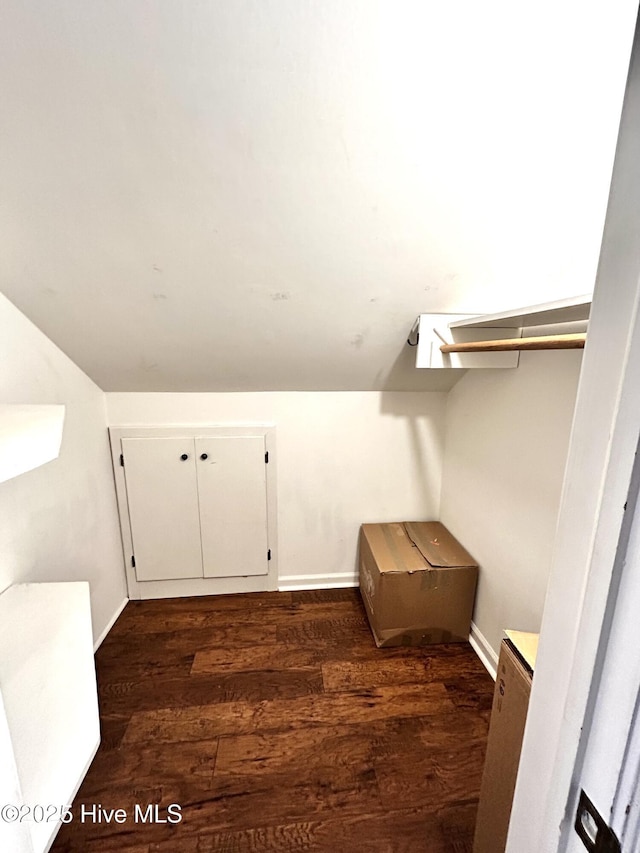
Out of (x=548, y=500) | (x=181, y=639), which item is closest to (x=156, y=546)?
(x=181, y=639)

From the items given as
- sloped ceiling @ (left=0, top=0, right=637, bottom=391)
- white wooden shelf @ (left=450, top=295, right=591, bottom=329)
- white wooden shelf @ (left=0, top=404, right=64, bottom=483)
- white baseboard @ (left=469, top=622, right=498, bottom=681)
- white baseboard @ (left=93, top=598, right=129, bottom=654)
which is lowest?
white baseboard @ (left=93, top=598, right=129, bottom=654)

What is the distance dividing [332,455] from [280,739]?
4.15 feet

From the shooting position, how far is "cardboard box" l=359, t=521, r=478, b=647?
1.77 meters

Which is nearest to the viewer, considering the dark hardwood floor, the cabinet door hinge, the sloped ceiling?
the cabinet door hinge

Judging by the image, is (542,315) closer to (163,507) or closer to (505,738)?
(505,738)

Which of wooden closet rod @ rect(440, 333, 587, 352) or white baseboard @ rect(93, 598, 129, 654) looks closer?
wooden closet rod @ rect(440, 333, 587, 352)

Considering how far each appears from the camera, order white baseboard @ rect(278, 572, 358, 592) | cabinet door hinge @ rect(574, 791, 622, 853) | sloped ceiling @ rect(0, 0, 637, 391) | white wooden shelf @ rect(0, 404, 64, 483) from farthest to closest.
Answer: white baseboard @ rect(278, 572, 358, 592), white wooden shelf @ rect(0, 404, 64, 483), sloped ceiling @ rect(0, 0, 637, 391), cabinet door hinge @ rect(574, 791, 622, 853)

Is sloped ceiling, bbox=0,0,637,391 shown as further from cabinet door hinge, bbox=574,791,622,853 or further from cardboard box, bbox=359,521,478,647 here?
cabinet door hinge, bbox=574,791,622,853

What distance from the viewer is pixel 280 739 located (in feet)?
4.61

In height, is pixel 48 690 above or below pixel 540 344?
below

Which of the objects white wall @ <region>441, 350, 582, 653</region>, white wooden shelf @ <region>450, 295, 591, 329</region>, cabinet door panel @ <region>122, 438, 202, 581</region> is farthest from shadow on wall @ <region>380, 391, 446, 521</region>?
cabinet door panel @ <region>122, 438, 202, 581</region>

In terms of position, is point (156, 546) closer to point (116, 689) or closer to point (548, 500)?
point (116, 689)

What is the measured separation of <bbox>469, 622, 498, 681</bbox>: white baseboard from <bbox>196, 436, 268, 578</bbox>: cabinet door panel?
1.14 meters

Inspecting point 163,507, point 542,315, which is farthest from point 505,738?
point 163,507
